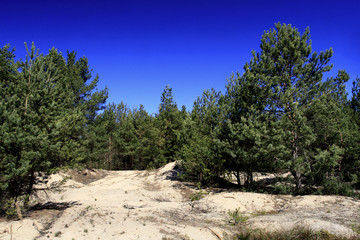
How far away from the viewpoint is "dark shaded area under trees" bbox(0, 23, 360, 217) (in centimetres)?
839

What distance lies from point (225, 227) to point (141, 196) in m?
7.08

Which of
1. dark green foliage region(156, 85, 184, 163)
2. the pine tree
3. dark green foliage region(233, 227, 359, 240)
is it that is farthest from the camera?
dark green foliage region(156, 85, 184, 163)

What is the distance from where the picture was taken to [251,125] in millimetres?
12688

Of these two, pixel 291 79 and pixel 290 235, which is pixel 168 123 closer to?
pixel 291 79

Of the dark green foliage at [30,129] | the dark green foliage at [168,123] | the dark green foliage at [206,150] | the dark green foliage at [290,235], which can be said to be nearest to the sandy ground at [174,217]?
the dark green foliage at [290,235]

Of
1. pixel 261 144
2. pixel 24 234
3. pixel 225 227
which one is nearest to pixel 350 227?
pixel 225 227

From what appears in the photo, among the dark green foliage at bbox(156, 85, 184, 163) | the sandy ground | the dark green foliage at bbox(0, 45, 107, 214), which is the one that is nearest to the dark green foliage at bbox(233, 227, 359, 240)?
the sandy ground

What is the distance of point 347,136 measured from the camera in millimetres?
12711

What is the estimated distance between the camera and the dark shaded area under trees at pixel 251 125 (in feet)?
27.5

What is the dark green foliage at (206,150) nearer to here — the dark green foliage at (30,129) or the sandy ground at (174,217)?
the sandy ground at (174,217)

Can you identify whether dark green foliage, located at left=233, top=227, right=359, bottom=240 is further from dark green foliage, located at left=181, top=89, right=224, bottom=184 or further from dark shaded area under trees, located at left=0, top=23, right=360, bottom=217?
dark green foliage, located at left=181, top=89, right=224, bottom=184

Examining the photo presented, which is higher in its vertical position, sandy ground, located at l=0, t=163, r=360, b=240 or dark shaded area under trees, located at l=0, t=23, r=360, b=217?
dark shaded area under trees, located at l=0, t=23, r=360, b=217

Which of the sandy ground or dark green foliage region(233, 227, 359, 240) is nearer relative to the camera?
dark green foliage region(233, 227, 359, 240)

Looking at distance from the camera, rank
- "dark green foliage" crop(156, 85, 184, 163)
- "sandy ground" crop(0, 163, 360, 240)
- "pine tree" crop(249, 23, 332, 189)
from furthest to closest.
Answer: "dark green foliage" crop(156, 85, 184, 163)
"pine tree" crop(249, 23, 332, 189)
"sandy ground" crop(0, 163, 360, 240)
